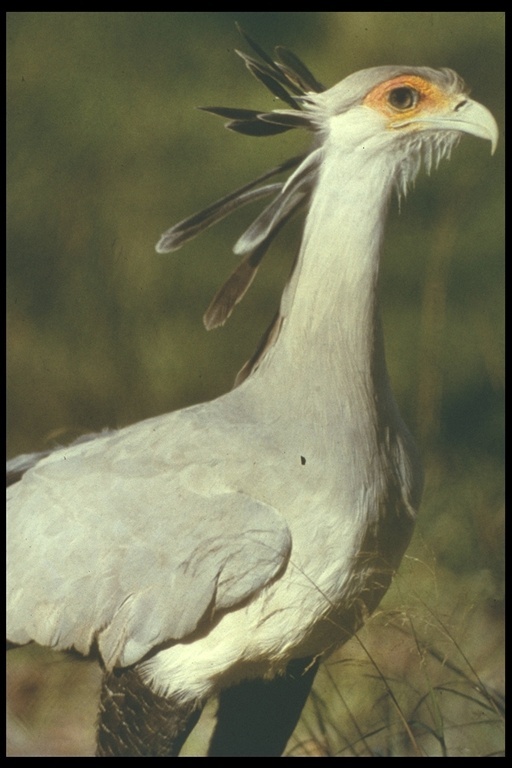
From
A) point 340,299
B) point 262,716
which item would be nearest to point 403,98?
point 340,299

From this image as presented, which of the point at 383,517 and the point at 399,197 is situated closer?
the point at 383,517

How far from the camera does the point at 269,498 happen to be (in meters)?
2.13

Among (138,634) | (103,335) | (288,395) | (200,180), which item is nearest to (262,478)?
(288,395)

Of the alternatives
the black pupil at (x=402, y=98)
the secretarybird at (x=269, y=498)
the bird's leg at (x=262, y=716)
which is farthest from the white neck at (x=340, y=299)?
the bird's leg at (x=262, y=716)

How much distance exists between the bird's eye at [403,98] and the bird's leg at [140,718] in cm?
126

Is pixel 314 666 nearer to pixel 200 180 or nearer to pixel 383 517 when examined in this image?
pixel 383 517

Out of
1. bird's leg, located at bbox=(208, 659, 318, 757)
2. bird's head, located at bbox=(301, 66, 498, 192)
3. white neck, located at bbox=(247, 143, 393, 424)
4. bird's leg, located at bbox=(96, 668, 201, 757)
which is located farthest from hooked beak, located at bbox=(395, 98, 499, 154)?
bird's leg, located at bbox=(96, 668, 201, 757)

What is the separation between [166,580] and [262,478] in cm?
27

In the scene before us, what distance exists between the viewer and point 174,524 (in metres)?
2.15

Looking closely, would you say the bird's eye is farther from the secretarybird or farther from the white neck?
the white neck

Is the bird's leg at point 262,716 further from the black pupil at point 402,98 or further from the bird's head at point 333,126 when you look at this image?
the black pupil at point 402,98

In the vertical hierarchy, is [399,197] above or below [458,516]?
above

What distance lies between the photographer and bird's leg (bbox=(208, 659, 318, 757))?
2.31 meters

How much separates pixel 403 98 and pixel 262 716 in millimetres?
1338
